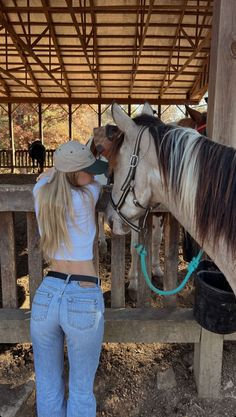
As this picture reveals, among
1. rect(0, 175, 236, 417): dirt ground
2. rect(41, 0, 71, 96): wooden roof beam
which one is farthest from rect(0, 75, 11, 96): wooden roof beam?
rect(0, 175, 236, 417): dirt ground

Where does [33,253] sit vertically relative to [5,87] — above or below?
below

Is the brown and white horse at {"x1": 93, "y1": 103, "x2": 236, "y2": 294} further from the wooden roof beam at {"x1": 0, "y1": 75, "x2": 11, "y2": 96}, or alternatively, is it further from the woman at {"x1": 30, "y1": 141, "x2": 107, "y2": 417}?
the wooden roof beam at {"x1": 0, "y1": 75, "x2": 11, "y2": 96}

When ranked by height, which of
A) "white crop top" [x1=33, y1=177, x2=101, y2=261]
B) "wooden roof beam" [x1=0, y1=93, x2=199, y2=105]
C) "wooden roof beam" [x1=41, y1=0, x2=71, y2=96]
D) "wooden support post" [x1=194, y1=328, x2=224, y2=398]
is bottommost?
"wooden support post" [x1=194, y1=328, x2=224, y2=398]

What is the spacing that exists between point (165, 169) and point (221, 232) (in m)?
0.34

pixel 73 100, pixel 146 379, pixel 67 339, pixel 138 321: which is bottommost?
pixel 146 379

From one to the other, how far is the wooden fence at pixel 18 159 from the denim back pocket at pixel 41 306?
1580cm

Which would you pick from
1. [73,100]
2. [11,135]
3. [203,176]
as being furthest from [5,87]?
[203,176]

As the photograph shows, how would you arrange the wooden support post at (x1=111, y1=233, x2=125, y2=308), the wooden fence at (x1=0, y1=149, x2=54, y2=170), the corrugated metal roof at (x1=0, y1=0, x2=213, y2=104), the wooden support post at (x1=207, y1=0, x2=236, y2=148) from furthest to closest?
1. the wooden fence at (x1=0, y1=149, x2=54, y2=170)
2. the corrugated metal roof at (x1=0, y1=0, x2=213, y2=104)
3. the wooden support post at (x1=111, y1=233, x2=125, y2=308)
4. the wooden support post at (x1=207, y1=0, x2=236, y2=148)

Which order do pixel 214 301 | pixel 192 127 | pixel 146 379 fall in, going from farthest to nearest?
pixel 192 127, pixel 146 379, pixel 214 301

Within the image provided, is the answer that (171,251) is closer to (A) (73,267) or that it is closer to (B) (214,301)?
(B) (214,301)

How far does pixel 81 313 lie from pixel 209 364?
3.69ft

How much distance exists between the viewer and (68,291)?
1629 millimetres

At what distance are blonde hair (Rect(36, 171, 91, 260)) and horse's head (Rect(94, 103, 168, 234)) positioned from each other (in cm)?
22

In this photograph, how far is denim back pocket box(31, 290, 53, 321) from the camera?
162cm
